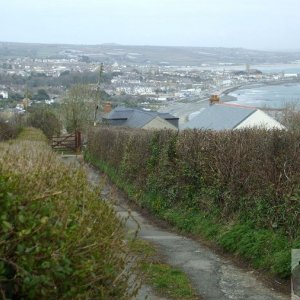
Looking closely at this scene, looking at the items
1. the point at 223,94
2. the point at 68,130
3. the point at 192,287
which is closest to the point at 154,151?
the point at 192,287

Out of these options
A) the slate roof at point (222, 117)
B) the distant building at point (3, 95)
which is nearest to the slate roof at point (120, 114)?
the slate roof at point (222, 117)

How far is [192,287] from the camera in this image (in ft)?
25.0

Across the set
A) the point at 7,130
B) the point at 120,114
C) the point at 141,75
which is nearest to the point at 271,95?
the point at 120,114

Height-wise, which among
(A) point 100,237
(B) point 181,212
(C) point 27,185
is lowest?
(B) point 181,212

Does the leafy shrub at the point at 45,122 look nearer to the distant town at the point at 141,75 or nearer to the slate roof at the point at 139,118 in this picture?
the slate roof at the point at 139,118

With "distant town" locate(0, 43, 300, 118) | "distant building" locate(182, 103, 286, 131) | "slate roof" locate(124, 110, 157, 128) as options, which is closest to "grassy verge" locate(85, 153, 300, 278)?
"distant building" locate(182, 103, 286, 131)

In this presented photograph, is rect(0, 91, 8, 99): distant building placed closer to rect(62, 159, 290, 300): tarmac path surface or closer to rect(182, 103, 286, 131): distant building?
rect(182, 103, 286, 131): distant building

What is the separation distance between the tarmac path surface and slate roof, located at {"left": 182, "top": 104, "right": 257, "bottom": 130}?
85.6 ft

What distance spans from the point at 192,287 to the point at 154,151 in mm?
8078

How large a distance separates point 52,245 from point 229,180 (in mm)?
7717

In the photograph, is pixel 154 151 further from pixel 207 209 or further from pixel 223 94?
pixel 223 94

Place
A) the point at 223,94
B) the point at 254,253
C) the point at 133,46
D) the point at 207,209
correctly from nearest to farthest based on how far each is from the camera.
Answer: the point at 254,253
the point at 207,209
the point at 223,94
the point at 133,46

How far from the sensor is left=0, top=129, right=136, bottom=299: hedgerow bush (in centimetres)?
321

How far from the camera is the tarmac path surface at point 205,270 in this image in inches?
284
